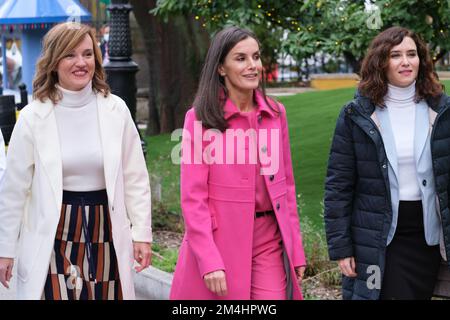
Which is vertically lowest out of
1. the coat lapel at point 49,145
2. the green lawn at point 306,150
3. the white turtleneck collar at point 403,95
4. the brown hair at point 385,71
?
the green lawn at point 306,150

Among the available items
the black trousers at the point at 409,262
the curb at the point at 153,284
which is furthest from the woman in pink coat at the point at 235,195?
the curb at the point at 153,284

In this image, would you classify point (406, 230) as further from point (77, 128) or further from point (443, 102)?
point (77, 128)

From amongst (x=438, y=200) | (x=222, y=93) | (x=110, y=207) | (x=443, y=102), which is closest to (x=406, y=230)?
(x=438, y=200)

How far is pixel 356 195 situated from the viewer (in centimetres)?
559

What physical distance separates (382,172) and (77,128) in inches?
62.4

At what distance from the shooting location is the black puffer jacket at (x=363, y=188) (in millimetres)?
5398

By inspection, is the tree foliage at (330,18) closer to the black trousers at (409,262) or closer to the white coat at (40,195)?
the black trousers at (409,262)

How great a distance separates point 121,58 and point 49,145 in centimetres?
529

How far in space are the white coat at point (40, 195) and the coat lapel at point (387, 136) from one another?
1352 millimetres

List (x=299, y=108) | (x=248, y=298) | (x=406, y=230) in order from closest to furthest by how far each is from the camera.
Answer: (x=248, y=298) < (x=406, y=230) < (x=299, y=108)

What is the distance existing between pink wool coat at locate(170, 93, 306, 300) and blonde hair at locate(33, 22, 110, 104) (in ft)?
2.41

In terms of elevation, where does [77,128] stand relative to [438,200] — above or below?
above

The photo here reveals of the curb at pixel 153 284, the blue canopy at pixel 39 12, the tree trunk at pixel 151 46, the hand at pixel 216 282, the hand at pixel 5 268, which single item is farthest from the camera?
the tree trunk at pixel 151 46

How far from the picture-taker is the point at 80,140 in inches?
211
